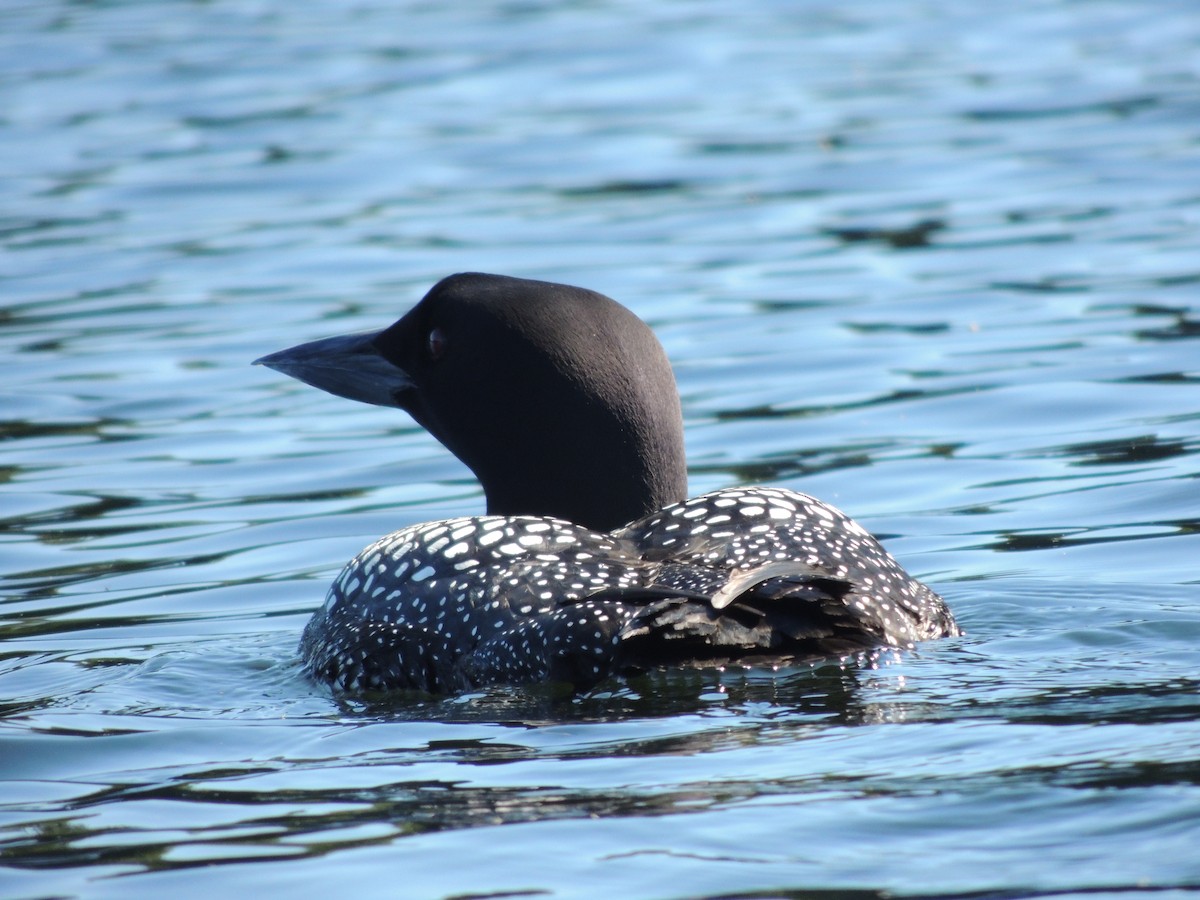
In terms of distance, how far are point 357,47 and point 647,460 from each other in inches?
519

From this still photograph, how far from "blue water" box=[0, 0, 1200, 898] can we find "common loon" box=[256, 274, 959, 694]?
0.38 feet

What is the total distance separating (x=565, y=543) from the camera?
13.5ft

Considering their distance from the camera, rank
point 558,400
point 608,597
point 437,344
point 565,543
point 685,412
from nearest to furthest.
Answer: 1. point 608,597
2. point 565,543
3. point 558,400
4. point 437,344
5. point 685,412

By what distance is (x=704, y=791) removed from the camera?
3262 mm

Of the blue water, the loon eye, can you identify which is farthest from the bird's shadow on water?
the loon eye

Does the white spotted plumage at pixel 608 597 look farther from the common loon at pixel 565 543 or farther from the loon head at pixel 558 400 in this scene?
the loon head at pixel 558 400

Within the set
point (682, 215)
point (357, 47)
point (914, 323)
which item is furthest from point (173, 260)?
point (357, 47)

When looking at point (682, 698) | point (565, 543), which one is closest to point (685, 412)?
point (565, 543)

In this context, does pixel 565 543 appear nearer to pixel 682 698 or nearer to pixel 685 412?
pixel 682 698

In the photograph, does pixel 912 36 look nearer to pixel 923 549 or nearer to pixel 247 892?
pixel 923 549

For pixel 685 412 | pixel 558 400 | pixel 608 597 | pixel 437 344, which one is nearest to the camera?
pixel 608 597

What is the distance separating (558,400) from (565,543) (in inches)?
23.5

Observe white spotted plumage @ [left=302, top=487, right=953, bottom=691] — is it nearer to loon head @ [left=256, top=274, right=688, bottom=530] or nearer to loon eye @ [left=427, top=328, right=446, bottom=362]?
loon head @ [left=256, top=274, right=688, bottom=530]

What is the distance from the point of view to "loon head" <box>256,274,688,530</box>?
4.60m
